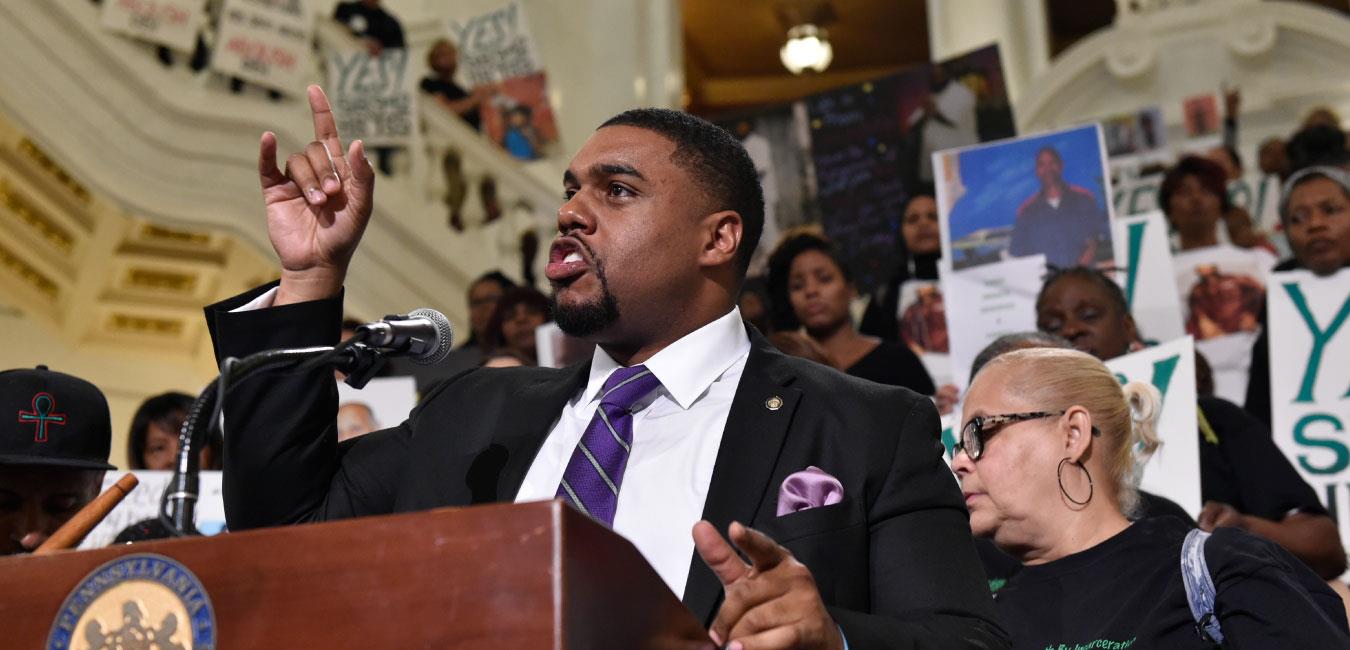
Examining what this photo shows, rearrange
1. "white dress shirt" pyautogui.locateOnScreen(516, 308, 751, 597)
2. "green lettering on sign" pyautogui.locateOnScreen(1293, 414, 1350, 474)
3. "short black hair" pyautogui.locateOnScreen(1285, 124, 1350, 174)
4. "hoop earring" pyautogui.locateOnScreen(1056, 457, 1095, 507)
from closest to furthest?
"white dress shirt" pyautogui.locateOnScreen(516, 308, 751, 597)
"hoop earring" pyautogui.locateOnScreen(1056, 457, 1095, 507)
"green lettering on sign" pyautogui.locateOnScreen(1293, 414, 1350, 474)
"short black hair" pyautogui.locateOnScreen(1285, 124, 1350, 174)

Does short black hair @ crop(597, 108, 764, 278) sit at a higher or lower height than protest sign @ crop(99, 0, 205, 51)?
lower

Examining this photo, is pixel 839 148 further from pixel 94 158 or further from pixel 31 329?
pixel 31 329

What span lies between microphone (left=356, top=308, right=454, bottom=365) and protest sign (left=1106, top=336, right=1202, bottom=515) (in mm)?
2241

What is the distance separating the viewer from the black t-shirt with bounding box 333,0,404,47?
8.59 meters

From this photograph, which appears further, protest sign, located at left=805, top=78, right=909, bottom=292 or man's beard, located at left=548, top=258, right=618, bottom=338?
protest sign, located at left=805, top=78, right=909, bottom=292

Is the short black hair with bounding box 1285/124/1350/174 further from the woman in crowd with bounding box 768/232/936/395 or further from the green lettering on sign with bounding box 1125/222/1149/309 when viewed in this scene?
the woman in crowd with bounding box 768/232/936/395

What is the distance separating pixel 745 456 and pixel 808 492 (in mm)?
123

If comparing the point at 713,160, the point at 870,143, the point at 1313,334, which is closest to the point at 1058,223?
the point at 1313,334

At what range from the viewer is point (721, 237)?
240 cm

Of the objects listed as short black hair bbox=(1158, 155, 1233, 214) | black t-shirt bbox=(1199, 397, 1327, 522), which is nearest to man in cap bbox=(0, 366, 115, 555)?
black t-shirt bbox=(1199, 397, 1327, 522)

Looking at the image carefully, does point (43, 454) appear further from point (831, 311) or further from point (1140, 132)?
point (1140, 132)

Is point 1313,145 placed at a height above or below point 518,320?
above

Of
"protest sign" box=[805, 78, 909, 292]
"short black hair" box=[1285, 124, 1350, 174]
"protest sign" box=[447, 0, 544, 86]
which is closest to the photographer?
"protest sign" box=[805, 78, 909, 292]

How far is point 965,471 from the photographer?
3.02 m
